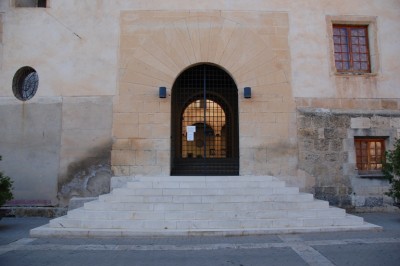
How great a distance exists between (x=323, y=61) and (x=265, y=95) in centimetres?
189

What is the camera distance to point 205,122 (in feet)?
30.5

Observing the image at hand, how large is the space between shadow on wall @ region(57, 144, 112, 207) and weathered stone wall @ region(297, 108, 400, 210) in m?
4.98

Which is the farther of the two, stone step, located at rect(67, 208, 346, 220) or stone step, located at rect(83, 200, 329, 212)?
stone step, located at rect(83, 200, 329, 212)

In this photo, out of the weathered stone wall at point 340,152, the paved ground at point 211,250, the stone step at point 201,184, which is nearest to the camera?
the paved ground at point 211,250

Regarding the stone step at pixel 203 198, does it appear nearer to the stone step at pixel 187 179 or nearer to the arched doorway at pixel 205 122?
the stone step at pixel 187 179

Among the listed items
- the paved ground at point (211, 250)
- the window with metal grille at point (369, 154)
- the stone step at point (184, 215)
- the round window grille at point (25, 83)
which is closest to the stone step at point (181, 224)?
the stone step at point (184, 215)

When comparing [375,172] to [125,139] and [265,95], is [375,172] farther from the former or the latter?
[125,139]

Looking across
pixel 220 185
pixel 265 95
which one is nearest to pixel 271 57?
pixel 265 95

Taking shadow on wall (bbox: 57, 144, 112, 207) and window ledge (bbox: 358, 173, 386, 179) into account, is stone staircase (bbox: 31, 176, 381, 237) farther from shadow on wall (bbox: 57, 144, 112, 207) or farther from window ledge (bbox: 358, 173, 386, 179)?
window ledge (bbox: 358, 173, 386, 179)

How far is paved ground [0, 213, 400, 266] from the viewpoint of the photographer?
445cm

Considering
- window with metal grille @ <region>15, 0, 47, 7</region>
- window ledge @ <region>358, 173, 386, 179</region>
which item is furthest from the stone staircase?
window with metal grille @ <region>15, 0, 47, 7</region>

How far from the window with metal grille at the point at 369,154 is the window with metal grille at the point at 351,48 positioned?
195cm

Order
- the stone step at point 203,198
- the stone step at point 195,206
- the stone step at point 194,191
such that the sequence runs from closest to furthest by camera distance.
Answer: the stone step at point 195,206, the stone step at point 203,198, the stone step at point 194,191

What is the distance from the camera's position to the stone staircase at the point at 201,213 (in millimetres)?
6137
